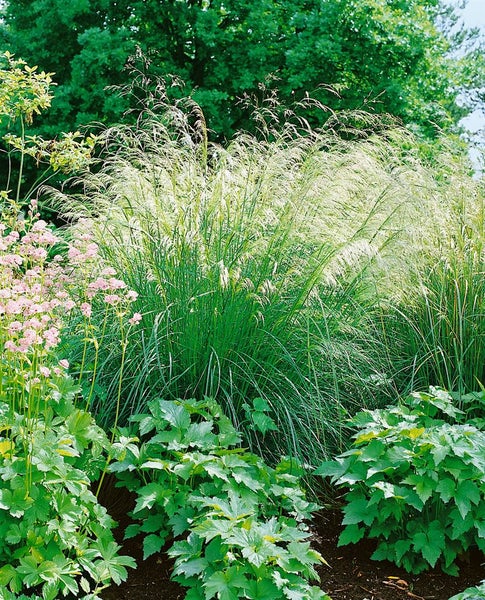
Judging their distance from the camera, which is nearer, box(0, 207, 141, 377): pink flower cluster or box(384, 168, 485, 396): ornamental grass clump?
A: box(0, 207, 141, 377): pink flower cluster

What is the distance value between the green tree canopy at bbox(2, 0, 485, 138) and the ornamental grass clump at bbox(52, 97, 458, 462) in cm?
644

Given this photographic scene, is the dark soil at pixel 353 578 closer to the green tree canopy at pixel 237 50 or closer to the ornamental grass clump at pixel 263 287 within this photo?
the ornamental grass clump at pixel 263 287

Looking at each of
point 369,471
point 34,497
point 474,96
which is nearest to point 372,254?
point 369,471

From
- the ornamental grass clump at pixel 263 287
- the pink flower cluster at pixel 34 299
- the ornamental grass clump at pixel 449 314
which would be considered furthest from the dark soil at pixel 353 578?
the ornamental grass clump at pixel 449 314

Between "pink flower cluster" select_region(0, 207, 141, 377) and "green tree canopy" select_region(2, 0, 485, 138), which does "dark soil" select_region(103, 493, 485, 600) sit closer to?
"pink flower cluster" select_region(0, 207, 141, 377)

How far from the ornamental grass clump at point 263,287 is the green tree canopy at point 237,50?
6.44 m

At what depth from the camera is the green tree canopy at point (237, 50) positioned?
1064 cm

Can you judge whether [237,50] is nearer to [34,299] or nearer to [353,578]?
[34,299]

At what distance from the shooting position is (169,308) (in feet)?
11.6

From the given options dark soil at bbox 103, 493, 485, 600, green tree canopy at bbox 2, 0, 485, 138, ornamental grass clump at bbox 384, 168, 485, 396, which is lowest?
dark soil at bbox 103, 493, 485, 600

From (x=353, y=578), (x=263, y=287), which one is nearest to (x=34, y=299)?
(x=263, y=287)

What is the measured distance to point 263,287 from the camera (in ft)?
→ 11.3

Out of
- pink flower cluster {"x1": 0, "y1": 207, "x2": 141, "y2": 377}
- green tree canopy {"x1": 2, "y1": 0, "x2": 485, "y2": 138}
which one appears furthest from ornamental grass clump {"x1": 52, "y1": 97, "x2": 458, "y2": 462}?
green tree canopy {"x1": 2, "y1": 0, "x2": 485, "y2": 138}

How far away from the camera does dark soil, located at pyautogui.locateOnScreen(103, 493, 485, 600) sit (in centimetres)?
279
